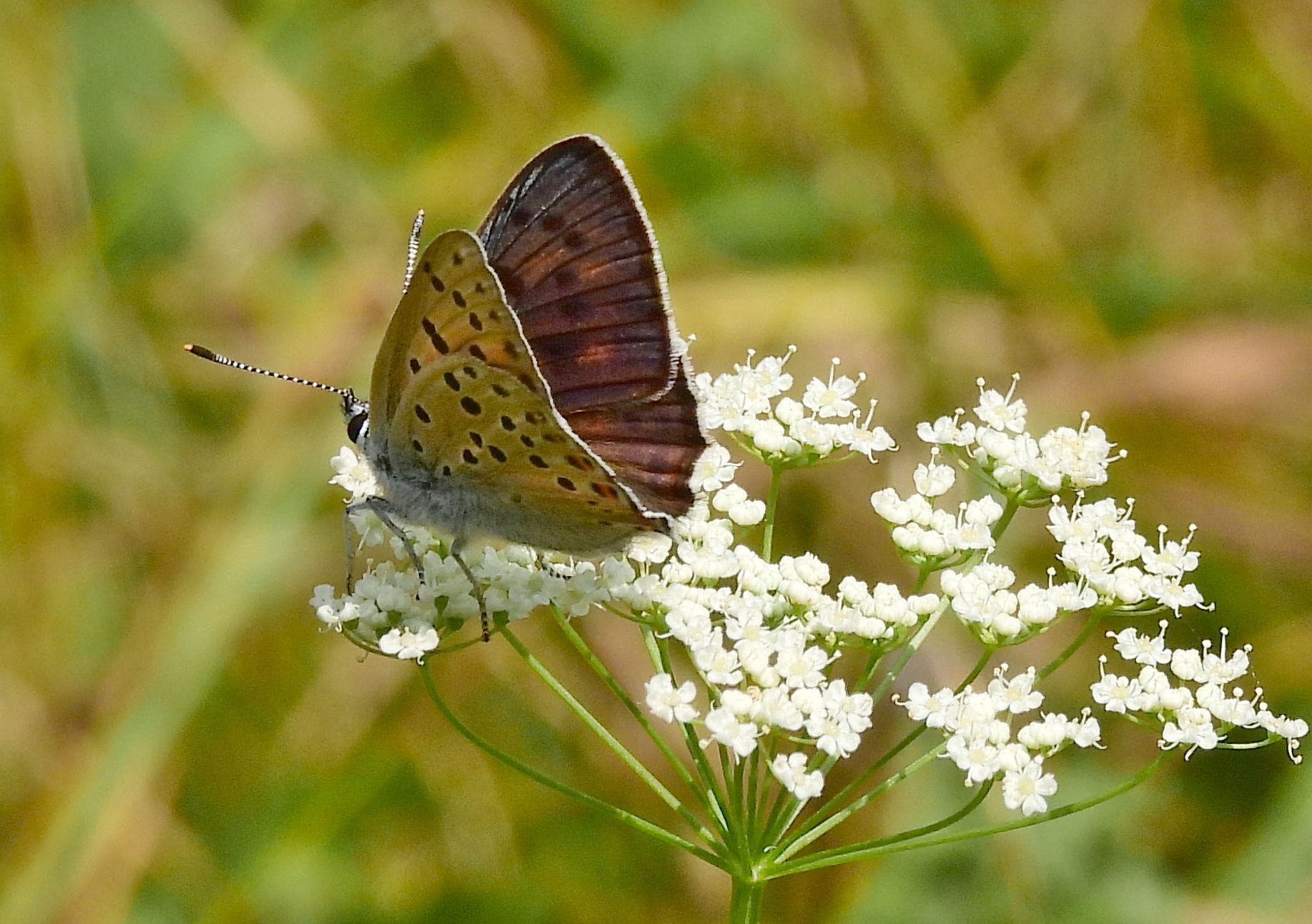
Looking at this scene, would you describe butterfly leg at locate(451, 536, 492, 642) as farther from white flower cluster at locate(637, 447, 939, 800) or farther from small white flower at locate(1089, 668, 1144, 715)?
small white flower at locate(1089, 668, 1144, 715)

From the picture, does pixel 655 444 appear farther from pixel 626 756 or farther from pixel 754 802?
pixel 754 802

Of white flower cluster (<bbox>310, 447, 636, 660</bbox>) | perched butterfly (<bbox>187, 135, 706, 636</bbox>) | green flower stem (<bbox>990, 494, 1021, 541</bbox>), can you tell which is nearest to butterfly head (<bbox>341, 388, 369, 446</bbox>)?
perched butterfly (<bbox>187, 135, 706, 636</bbox>)

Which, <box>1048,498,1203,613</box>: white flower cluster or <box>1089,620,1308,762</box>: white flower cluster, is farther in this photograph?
<box>1048,498,1203,613</box>: white flower cluster

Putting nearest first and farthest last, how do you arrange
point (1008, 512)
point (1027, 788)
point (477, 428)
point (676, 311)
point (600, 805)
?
point (600, 805) < point (1027, 788) < point (477, 428) < point (1008, 512) < point (676, 311)

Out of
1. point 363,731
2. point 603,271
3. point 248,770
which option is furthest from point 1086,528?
point 248,770

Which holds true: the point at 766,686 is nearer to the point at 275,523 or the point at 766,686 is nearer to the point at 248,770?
the point at 275,523

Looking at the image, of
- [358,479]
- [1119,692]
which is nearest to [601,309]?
[358,479]
